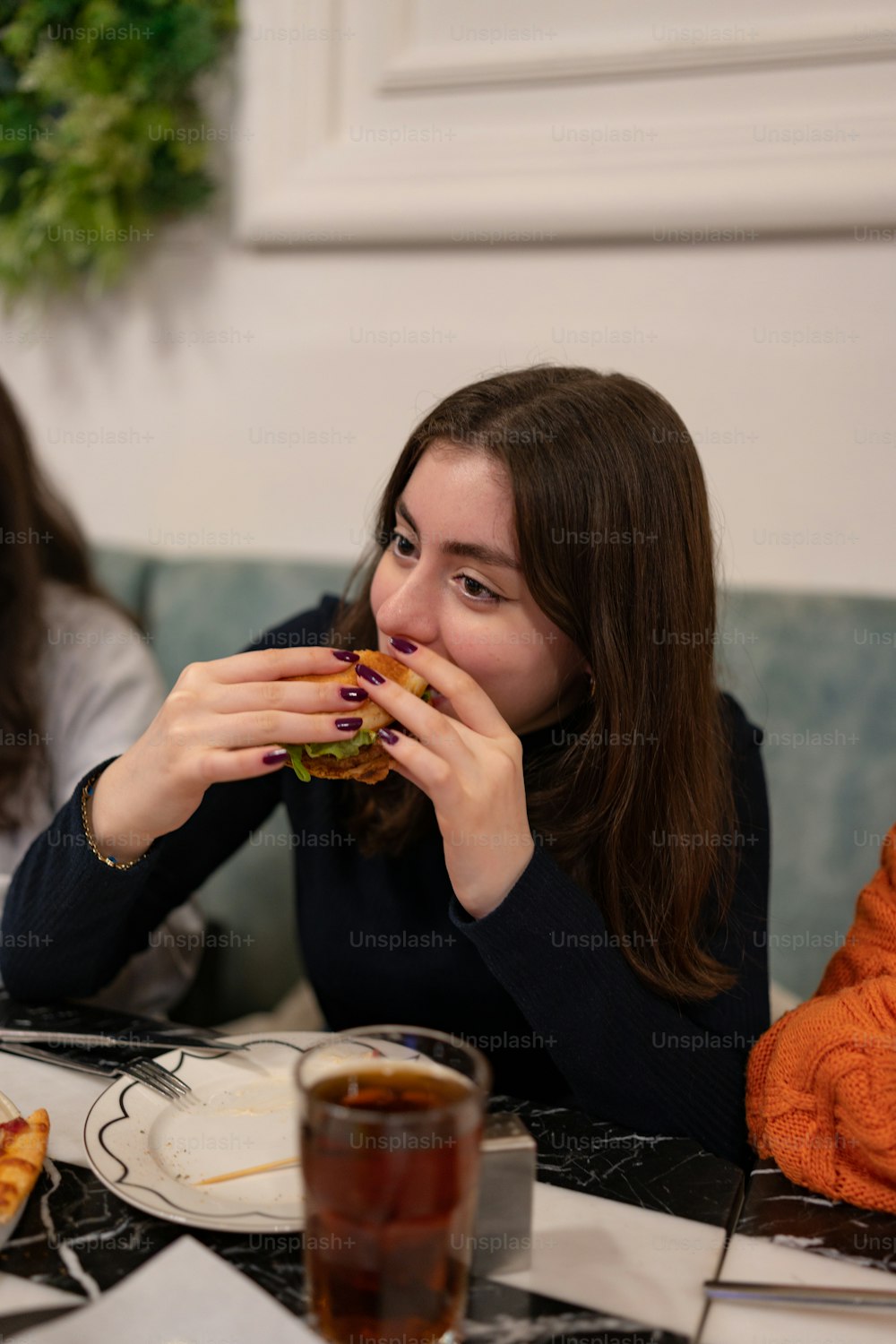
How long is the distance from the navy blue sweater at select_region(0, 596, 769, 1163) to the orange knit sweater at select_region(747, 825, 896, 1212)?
0.10 metres

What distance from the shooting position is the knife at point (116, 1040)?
1.06m

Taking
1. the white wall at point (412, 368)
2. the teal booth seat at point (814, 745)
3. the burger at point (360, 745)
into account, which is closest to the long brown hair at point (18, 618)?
the teal booth seat at point (814, 745)

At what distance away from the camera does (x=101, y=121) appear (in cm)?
216

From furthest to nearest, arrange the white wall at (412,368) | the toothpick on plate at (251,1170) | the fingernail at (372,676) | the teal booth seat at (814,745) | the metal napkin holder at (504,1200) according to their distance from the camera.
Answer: the white wall at (412,368), the teal booth seat at (814,745), the fingernail at (372,676), the toothpick on plate at (251,1170), the metal napkin holder at (504,1200)

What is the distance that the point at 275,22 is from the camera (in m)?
2.13

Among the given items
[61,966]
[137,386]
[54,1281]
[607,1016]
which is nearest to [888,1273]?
[607,1016]

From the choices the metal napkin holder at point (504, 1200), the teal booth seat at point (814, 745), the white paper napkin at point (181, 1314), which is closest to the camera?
the white paper napkin at point (181, 1314)

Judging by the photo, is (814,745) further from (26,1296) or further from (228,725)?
(26,1296)

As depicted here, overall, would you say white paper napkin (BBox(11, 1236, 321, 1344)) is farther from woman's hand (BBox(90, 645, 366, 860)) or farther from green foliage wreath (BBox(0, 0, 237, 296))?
green foliage wreath (BBox(0, 0, 237, 296))

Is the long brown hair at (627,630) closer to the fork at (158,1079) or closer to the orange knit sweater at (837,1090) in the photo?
the orange knit sweater at (837,1090)

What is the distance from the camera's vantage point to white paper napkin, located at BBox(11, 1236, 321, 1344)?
648 mm

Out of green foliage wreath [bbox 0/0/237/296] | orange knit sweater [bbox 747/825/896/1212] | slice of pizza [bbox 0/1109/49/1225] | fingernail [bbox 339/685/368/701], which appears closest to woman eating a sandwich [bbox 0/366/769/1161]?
fingernail [bbox 339/685/368/701]

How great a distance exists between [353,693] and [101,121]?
165 centimetres

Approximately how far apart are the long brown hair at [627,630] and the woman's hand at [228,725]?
11.0 inches
